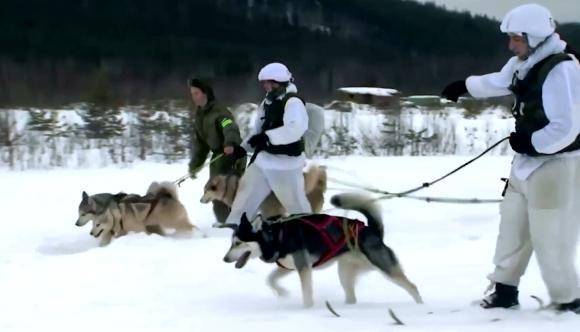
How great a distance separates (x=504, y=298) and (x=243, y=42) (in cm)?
3879

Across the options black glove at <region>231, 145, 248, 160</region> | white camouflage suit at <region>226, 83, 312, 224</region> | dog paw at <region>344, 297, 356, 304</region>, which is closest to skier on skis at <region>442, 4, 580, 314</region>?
dog paw at <region>344, 297, 356, 304</region>

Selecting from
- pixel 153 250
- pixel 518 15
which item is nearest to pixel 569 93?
pixel 518 15

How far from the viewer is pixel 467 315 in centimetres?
434

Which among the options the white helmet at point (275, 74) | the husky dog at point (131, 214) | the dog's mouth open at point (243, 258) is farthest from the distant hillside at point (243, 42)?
the dog's mouth open at point (243, 258)

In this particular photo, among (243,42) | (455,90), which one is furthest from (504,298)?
(243,42)

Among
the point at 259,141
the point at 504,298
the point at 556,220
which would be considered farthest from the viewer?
the point at 259,141

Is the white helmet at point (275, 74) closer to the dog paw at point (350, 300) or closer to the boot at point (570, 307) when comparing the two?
the dog paw at point (350, 300)

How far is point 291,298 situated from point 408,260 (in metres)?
1.53

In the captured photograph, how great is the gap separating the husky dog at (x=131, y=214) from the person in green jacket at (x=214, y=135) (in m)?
0.49

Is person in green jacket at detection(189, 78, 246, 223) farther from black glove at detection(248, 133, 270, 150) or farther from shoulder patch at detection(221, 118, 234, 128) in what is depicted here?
black glove at detection(248, 133, 270, 150)

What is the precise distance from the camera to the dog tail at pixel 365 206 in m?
A: 5.00

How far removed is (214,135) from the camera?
768cm

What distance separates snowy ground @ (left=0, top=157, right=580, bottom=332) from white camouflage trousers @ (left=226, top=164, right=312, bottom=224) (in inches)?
16.0

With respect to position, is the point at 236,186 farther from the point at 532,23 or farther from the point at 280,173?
the point at 532,23
